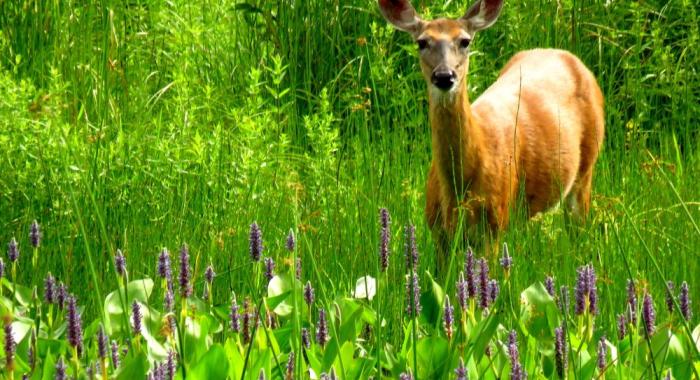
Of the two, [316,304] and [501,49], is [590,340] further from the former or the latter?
[501,49]

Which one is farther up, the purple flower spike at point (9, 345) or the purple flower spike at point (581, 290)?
the purple flower spike at point (9, 345)

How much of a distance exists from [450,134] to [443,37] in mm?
445

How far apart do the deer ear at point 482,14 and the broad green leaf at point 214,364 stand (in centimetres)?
351

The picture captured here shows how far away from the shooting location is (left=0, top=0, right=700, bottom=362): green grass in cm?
455

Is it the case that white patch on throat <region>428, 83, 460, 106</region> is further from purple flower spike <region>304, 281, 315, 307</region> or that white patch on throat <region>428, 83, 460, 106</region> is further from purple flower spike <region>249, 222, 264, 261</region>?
purple flower spike <region>249, 222, 264, 261</region>

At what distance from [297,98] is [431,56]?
6.35 feet

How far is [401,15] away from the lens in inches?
238

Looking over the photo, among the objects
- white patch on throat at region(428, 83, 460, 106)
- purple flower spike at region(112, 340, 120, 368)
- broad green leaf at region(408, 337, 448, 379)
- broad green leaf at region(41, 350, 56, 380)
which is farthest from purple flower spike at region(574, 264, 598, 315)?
white patch on throat at region(428, 83, 460, 106)

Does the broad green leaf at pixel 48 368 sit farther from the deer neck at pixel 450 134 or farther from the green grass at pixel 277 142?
the deer neck at pixel 450 134

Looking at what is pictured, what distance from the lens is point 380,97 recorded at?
7.00m

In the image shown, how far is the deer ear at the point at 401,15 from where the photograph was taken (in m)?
6.01

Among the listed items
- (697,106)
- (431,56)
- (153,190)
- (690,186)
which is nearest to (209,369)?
(153,190)

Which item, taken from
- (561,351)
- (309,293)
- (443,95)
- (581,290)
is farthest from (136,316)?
(443,95)

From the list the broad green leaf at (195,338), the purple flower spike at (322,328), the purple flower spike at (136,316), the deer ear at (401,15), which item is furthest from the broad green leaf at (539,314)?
the deer ear at (401,15)
